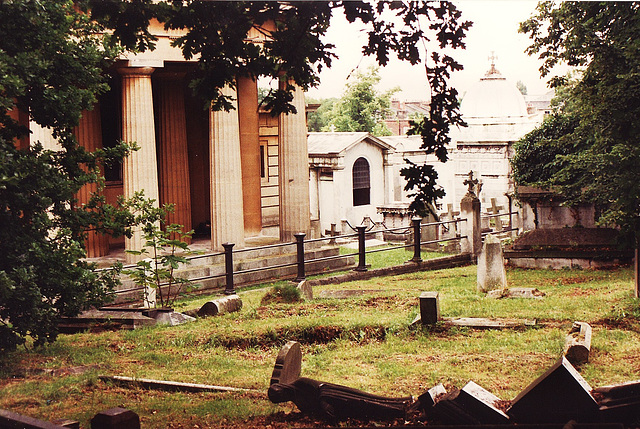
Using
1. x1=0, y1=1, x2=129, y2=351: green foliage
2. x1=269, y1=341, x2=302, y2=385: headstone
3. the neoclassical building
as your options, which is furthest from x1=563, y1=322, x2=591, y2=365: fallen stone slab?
the neoclassical building

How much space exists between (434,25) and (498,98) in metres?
42.5

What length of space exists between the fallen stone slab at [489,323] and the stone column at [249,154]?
14.2 metres

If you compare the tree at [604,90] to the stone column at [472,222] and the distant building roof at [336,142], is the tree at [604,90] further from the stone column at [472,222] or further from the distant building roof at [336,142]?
the distant building roof at [336,142]

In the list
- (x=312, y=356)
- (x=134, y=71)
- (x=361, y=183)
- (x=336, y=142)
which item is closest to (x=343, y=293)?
(x=312, y=356)

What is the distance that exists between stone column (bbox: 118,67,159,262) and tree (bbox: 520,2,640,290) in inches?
379

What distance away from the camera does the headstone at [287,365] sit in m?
6.56

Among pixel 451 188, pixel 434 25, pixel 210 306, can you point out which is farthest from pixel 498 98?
pixel 434 25

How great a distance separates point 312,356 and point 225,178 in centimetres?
1080

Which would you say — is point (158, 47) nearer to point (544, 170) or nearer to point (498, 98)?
point (544, 170)

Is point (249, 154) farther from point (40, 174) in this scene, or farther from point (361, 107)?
point (361, 107)

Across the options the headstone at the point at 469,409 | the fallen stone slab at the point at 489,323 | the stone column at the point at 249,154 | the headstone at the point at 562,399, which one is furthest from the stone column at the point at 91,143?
the headstone at the point at 562,399

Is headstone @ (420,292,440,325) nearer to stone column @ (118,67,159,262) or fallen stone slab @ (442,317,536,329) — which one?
fallen stone slab @ (442,317,536,329)

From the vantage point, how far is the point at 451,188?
150 ft

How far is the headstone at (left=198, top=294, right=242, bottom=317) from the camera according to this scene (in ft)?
40.6
